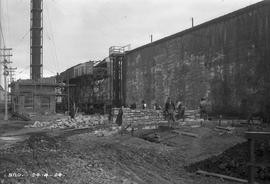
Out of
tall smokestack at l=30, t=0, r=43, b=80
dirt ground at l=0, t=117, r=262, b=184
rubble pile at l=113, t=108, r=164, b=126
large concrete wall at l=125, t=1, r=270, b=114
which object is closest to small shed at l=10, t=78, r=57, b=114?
tall smokestack at l=30, t=0, r=43, b=80

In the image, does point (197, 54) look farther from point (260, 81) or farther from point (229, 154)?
point (229, 154)

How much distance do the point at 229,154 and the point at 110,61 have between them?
40.3 meters

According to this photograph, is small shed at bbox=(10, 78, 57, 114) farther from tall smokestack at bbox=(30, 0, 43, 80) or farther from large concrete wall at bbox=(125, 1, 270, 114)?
large concrete wall at bbox=(125, 1, 270, 114)

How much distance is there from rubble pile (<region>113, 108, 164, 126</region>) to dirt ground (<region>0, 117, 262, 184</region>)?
17.6ft

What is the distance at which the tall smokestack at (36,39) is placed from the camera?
182 feet

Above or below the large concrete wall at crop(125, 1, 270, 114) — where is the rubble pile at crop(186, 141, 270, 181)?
below

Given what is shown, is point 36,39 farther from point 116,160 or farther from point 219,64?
point 116,160

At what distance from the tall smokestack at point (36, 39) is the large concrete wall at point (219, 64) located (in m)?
17.2

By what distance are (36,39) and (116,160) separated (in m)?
45.2

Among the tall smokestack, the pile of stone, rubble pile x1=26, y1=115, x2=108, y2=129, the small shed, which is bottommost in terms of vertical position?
rubble pile x1=26, y1=115, x2=108, y2=129

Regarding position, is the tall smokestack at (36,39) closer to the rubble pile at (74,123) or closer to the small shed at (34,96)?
the small shed at (34,96)

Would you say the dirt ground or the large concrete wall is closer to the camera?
the dirt ground

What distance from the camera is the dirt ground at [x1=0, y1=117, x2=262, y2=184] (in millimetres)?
9609

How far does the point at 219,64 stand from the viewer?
32281 mm
